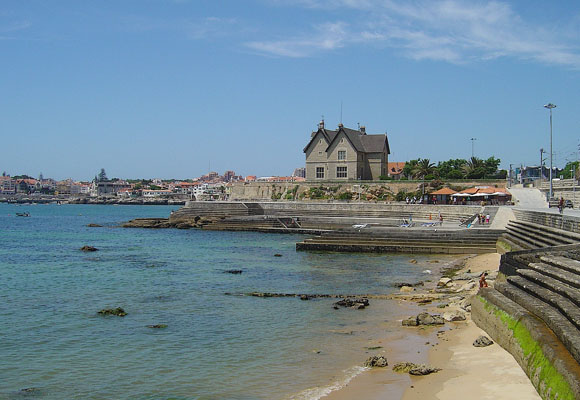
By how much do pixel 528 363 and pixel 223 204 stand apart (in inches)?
2386

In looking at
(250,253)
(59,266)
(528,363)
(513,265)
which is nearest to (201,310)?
(513,265)

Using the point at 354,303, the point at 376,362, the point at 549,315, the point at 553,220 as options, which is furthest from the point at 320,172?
the point at 549,315

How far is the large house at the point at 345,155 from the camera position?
273ft

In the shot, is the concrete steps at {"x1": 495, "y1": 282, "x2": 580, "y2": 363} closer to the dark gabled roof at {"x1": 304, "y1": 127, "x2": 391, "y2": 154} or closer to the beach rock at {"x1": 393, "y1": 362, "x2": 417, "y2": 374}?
the beach rock at {"x1": 393, "y1": 362, "x2": 417, "y2": 374}

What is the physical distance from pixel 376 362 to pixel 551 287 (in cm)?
464

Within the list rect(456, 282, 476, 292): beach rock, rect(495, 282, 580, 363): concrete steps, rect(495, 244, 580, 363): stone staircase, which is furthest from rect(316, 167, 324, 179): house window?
rect(495, 282, 580, 363): concrete steps

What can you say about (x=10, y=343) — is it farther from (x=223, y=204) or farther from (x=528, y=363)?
(x=223, y=204)

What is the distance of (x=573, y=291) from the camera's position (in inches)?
500

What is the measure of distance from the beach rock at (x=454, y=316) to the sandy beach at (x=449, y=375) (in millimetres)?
1005

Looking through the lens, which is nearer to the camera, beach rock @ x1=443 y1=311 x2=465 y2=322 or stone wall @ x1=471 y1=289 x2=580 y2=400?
stone wall @ x1=471 y1=289 x2=580 y2=400

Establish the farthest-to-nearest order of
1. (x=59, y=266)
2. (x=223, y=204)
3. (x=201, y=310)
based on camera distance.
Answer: (x=223, y=204) < (x=59, y=266) < (x=201, y=310)

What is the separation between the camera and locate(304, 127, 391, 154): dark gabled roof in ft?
274

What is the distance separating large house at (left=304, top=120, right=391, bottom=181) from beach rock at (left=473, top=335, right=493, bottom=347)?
225 ft

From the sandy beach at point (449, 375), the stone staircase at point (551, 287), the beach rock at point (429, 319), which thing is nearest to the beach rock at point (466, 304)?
the beach rock at point (429, 319)
